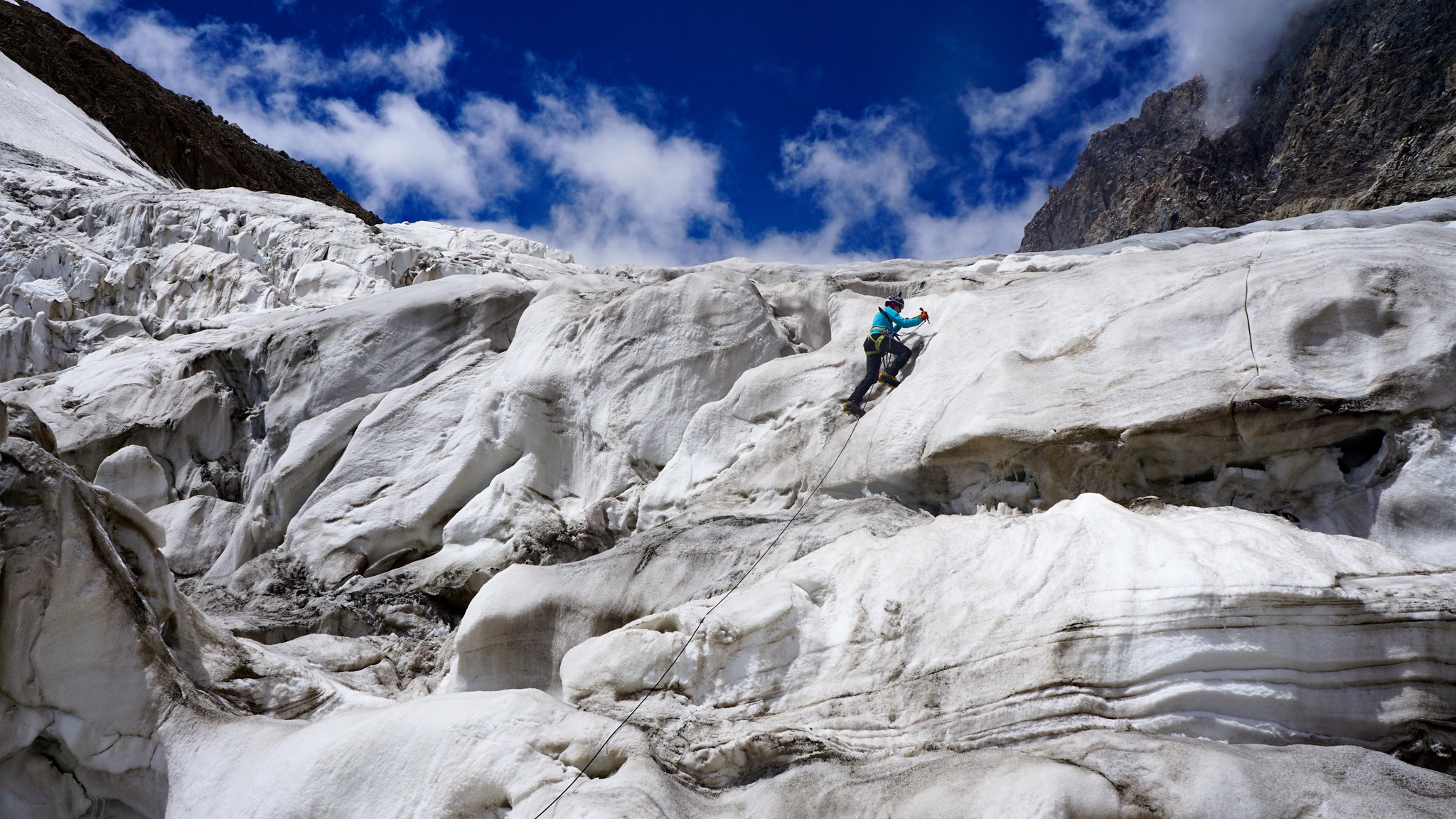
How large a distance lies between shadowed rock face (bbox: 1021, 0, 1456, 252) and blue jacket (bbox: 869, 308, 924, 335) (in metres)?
13.8

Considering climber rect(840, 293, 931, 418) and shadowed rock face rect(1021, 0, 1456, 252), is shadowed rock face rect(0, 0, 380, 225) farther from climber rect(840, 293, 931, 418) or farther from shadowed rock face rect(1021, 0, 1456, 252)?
shadowed rock face rect(1021, 0, 1456, 252)

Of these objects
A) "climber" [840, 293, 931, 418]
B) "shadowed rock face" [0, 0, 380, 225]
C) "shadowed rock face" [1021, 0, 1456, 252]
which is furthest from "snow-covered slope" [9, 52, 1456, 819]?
"shadowed rock face" [0, 0, 380, 225]

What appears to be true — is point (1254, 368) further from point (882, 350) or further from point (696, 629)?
point (696, 629)

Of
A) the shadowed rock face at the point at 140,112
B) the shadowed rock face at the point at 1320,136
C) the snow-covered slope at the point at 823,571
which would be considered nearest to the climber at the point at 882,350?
the snow-covered slope at the point at 823,571

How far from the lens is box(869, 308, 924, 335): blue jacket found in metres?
8.66

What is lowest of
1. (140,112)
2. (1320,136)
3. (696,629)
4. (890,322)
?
(696,629)

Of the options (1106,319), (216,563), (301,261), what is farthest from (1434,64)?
(216,563)

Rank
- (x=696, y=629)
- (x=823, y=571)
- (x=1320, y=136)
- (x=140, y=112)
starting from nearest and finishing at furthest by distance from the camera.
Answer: (x=696, y=629) → (x=823, y=571) → (x=1320, y=136) → (x=140, y=112)

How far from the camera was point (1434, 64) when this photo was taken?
2461 cm

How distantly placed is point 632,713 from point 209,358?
11029 mm

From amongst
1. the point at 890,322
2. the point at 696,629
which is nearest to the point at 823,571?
the point at 696,629

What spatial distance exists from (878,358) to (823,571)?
3011mm

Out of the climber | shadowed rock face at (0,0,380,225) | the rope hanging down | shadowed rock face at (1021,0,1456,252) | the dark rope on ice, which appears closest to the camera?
the rope hanging down

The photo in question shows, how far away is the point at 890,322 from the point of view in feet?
28.4
